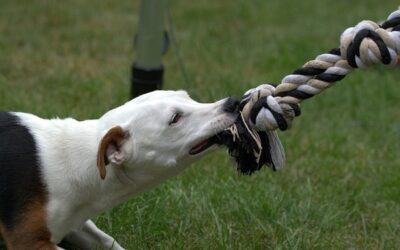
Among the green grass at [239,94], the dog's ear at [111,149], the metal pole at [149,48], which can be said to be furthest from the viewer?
the metal pole at [149,48]

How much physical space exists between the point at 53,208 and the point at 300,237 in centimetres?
128

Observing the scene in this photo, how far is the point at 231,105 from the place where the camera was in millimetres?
3291

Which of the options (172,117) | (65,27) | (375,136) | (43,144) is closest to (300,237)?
(172,117)

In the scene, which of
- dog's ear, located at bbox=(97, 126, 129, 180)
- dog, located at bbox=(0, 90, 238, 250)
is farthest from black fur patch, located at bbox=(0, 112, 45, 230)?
dog's ear, located at bbox=(97, 126, 129, 180)

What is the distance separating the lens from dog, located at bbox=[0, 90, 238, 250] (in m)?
3.26

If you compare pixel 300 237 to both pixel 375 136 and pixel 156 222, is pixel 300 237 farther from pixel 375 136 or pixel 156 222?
pixel 375 136

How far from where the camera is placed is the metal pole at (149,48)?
19.0 feet

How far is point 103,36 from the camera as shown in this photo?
25.2 ft

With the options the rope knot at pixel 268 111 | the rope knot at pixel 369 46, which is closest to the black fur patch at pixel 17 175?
the rope knot at pixel 268 111

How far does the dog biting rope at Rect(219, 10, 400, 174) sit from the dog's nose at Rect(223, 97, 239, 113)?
3cm

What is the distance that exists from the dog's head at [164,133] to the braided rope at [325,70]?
0.43 ft

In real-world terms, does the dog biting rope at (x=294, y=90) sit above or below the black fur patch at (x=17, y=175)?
above

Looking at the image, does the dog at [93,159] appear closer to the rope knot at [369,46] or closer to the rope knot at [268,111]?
the rope knot at [268,111]

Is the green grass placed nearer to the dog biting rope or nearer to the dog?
the dog
